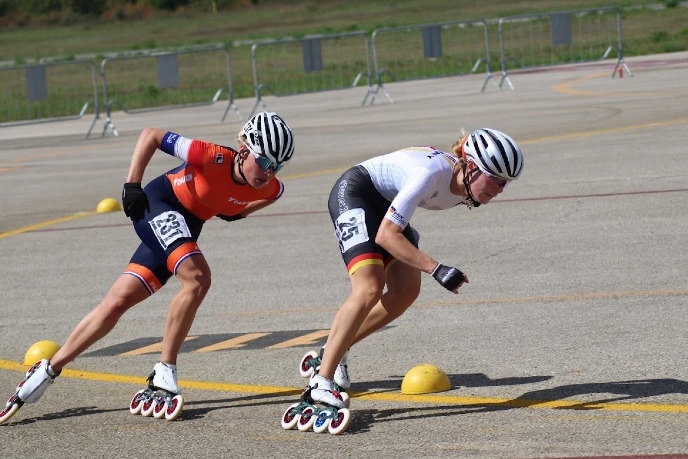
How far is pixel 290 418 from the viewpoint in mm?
6828

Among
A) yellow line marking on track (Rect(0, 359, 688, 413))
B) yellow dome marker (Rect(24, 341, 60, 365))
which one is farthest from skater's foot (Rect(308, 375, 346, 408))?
yellow dome marker (Rect(24, 341, 60, 365))

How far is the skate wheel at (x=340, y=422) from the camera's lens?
666 cm

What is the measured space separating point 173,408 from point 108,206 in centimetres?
877

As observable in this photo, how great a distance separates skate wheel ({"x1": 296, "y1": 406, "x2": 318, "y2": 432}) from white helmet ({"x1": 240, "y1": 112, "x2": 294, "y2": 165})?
1395mm

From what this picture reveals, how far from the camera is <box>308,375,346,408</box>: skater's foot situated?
22.1ft

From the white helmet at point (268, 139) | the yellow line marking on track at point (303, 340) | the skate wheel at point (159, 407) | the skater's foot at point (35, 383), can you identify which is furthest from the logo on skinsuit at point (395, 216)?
the yellow line marking on track at point (303, 340)

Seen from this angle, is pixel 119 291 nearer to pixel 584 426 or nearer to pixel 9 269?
pixel 584 426

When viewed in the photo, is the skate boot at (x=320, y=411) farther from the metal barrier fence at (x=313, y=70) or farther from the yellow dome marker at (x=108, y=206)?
the metal barrier fence at (x=313, y=70)

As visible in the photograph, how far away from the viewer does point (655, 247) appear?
11383 millimetres

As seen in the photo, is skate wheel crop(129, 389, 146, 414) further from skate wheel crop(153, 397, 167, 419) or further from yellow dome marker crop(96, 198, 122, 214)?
yellow dome marker crop(96, 198, 122, 214)

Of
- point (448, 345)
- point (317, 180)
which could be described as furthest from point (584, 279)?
point (317, 180)

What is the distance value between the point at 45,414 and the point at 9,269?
17.1 ft

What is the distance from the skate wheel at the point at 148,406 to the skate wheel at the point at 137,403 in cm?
2

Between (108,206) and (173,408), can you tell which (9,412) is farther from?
(108,206)
